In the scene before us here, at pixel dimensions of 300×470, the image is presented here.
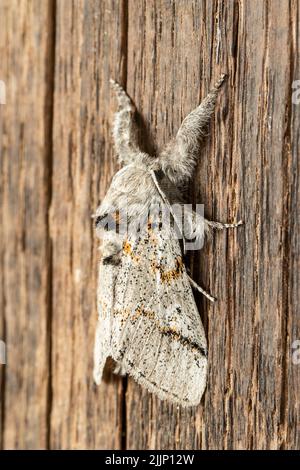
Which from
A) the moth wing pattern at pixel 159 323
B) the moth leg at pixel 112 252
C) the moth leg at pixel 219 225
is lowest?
the moth wing pattern at pixel 159 323

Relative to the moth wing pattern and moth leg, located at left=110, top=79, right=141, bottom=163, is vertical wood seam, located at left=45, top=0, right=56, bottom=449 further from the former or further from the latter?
the moth wing pattern

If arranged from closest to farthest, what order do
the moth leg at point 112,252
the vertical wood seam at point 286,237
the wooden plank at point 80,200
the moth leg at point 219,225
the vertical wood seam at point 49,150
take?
the vertical wood seam at point 286,237
the moth leg at point 219,225
the moth leg at point 112,252
the wooden plank at point 80,200
the vertical wood seam at point 49,150

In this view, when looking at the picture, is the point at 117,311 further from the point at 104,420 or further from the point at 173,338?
the point at 104,420

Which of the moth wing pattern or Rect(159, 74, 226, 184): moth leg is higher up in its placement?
Rect(159, 74, 226, 184): moth leg

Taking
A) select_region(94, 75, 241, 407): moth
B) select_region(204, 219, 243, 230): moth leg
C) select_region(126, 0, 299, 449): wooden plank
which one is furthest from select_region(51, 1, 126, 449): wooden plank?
select_region(204, 219, 243, 230): moth leg

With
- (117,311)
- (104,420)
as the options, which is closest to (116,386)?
(104,420)

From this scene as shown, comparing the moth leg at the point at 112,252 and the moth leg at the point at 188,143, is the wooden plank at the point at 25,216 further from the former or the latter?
the moth leg at the point at 188,143

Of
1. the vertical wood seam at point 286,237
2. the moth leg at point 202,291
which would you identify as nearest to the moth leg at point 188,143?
the vertical wood seam at point 286,237
